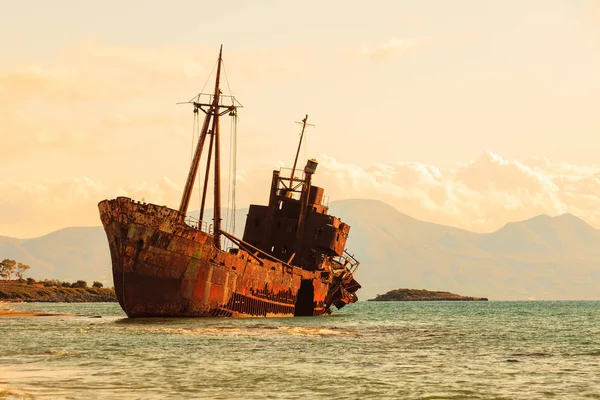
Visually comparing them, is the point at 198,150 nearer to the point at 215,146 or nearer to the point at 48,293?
the point at 215,146

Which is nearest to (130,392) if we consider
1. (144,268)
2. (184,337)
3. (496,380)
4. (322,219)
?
(496,380)

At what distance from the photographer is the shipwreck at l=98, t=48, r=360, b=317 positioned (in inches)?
1774

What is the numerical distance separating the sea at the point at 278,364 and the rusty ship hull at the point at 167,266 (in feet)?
7.43

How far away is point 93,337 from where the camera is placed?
123ft

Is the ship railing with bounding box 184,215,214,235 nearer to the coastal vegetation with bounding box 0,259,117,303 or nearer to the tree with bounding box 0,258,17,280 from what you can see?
the coastal vegetation with bounding box 0,259,117,303

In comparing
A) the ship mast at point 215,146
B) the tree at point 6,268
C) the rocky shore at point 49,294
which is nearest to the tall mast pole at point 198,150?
the ship mast at point 215,146

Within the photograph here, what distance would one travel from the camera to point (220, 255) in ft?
158

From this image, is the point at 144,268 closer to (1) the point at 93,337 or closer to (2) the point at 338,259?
(1) the point at 93,337

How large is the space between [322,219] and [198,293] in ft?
62.4

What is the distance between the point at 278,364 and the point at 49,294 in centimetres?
10638

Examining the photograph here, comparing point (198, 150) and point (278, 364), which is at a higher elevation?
point (198, 150)

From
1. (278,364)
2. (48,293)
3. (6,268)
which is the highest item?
(6,268)

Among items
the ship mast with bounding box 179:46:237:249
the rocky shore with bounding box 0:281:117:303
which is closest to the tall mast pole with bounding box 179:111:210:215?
the ship mast with bounding box 179:46:237:249

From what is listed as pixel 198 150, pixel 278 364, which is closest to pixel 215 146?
pixel 198 150
